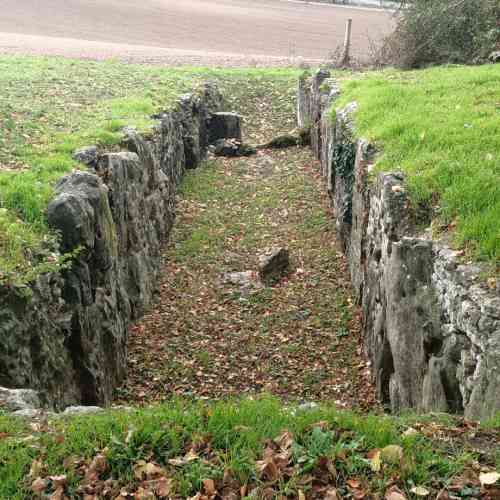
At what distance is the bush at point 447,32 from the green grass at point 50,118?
549 cm

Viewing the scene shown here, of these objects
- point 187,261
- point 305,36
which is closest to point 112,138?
point 187,261

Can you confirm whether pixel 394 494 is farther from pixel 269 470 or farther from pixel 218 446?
pixel 218 446

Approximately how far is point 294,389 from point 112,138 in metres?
5.19

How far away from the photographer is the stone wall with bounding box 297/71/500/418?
4.89 meters

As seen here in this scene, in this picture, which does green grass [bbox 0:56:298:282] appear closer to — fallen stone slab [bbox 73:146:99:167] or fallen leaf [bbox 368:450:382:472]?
fallen stone slab [bbox 73:146:99:167]

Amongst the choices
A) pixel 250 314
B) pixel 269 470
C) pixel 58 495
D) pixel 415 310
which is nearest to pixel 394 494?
pixel 269 470

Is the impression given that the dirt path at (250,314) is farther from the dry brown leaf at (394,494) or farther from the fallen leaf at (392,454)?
the dry brown leaf at (394,494)

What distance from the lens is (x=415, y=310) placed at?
6.11 m

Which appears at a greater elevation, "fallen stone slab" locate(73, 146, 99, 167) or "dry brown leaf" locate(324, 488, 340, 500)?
"fallen stone slab" locate(73, 146, 99, 167)

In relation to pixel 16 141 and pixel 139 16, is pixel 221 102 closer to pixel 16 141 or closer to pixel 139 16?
pixel 16 141

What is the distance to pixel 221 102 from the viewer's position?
68.5 ft

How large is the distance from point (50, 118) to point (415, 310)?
8418 millimetres

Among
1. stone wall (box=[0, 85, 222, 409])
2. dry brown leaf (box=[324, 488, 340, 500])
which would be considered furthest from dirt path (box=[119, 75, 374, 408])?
dry brown leaf (box=[324, 488, 340, 500])

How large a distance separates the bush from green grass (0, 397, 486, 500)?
17590mm
